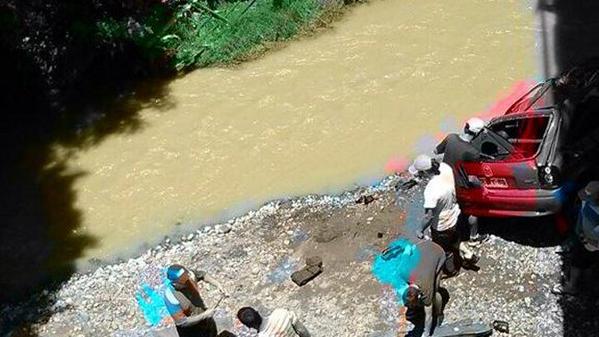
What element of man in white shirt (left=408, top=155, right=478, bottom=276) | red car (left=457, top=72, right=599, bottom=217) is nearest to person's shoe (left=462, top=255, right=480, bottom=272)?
man in white shirt (left=408, top=155, right=478, bottom=276)

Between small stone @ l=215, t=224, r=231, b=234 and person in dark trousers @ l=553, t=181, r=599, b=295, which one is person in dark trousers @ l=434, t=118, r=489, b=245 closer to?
person in dark trousers @ l=553, t=181, r=599, b=295

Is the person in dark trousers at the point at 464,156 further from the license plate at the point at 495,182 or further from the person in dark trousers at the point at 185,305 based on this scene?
the person in dark trousers at the point at 185,305

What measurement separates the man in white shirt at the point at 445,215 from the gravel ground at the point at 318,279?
0.23m

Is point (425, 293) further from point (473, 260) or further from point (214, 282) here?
point (214, 282)

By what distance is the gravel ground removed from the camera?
8664 mm

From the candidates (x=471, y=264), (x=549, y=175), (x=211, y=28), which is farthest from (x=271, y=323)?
(x=211, y=28)

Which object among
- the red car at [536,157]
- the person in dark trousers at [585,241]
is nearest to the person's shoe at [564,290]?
the person in dark trousers at [585,241]

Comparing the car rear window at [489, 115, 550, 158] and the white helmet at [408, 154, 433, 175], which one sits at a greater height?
the car rear window at [489, 115, 550, 158]

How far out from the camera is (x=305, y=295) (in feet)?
30.9

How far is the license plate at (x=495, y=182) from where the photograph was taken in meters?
9.03

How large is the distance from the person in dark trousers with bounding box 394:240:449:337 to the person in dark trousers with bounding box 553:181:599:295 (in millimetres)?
1468

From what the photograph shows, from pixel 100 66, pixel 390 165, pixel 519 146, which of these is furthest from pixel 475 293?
pixel 100 66

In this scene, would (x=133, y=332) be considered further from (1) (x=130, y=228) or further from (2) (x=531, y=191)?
(2) (x=531, y=191)

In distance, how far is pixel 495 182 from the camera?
9.09 m
